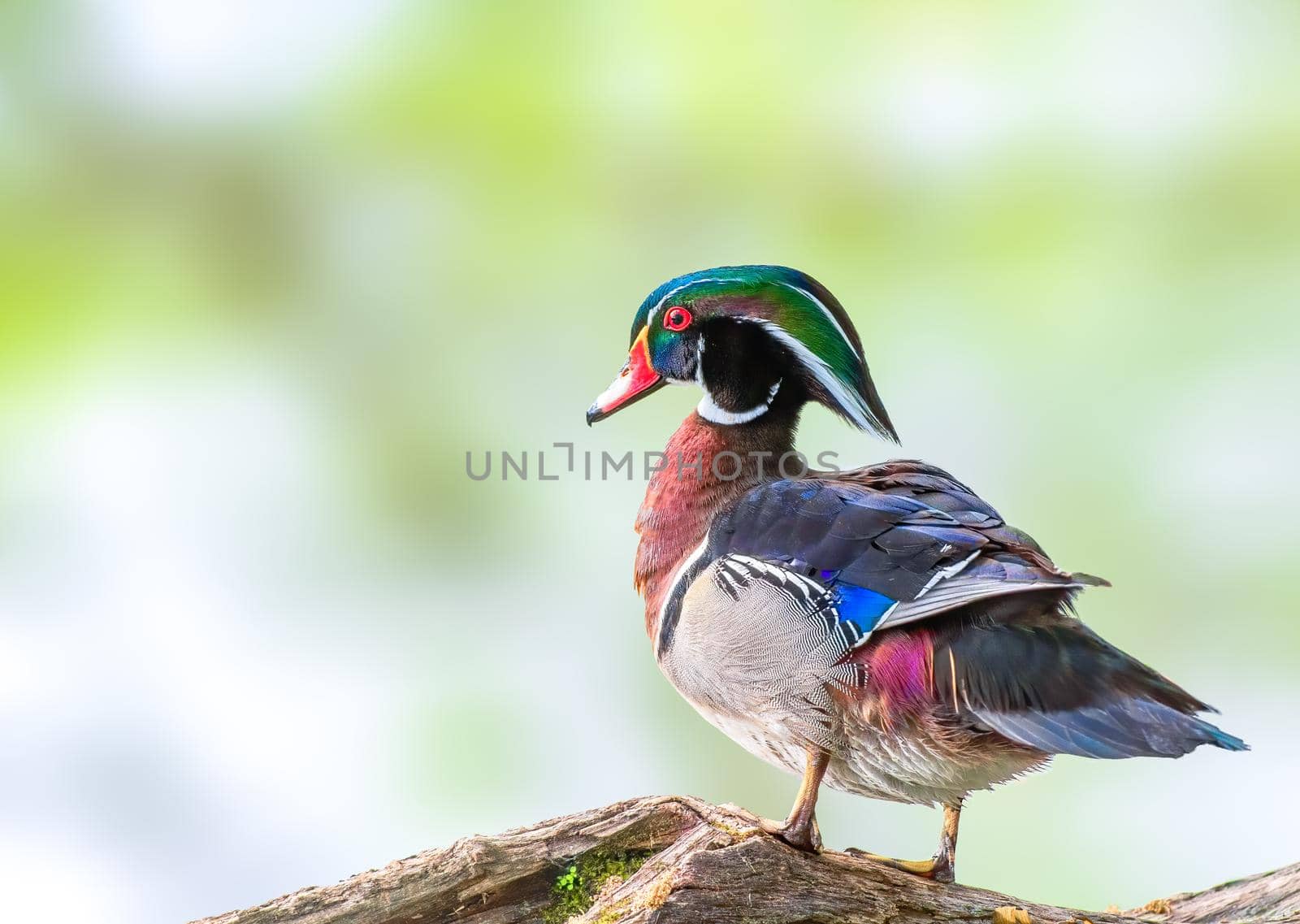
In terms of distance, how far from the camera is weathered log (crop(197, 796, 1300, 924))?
174 cm

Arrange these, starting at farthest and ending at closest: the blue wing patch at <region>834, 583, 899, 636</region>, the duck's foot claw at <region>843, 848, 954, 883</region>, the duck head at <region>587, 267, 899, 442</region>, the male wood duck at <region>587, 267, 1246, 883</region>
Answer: the duck head at <region>587, 267, 899, 442</region>, the duck's foot claw at <region>843, 848, 954, 883</region>, the blue wing patch at <region>834, 583, 899, 636</region>, the male wood duck at <region>587, 267, 1246, 883</region>

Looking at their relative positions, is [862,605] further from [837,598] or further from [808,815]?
[808,815]

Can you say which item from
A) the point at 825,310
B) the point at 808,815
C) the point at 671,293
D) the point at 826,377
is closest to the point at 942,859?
the point at 808,815

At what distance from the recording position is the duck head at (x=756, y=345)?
2146 millimetres

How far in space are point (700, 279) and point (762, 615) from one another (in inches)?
24.8

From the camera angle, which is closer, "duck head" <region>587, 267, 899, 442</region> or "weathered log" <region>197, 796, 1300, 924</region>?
"weathered log" <region>197, 796, 1300, 924</region>

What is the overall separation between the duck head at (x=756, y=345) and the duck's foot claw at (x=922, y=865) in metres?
0.73

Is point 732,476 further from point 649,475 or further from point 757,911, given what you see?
point 757,911

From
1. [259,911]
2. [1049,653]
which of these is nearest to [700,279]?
[1049,653]

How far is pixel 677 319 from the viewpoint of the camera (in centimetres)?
218

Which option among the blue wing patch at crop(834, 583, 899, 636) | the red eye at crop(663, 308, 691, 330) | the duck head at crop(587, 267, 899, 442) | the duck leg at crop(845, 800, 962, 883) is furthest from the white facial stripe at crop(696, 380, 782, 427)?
the duck leg at crop(845, 800, 962, 883)

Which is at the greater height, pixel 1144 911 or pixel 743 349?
pixel 743 349

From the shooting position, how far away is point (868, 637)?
70.6 inches

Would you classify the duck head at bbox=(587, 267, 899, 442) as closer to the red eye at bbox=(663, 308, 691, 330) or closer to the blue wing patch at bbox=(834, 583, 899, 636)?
the red eye at bbox=(663, 308, 691, 330)
